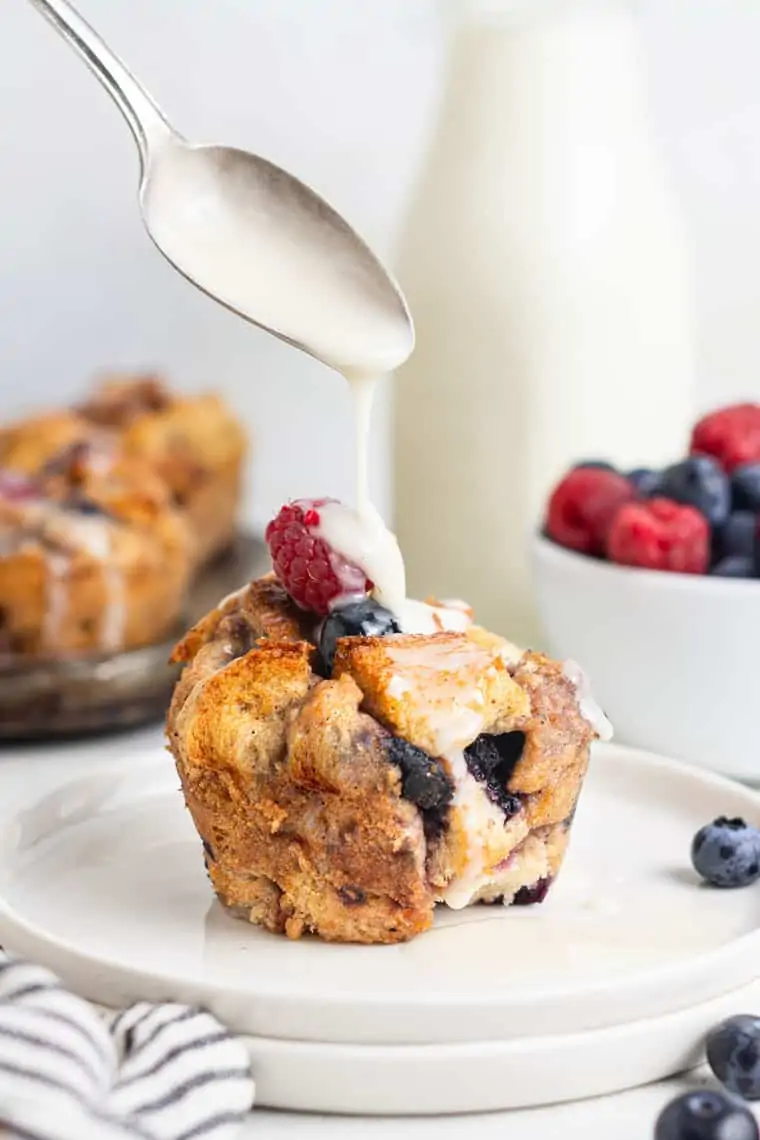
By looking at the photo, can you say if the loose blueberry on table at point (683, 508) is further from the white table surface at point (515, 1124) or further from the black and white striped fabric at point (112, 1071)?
the black and white striped fabric at point (112, 1071)

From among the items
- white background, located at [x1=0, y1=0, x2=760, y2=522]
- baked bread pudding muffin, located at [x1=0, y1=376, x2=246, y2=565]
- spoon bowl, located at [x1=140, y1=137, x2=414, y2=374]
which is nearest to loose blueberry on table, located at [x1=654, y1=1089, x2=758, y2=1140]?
spoon bowl, located at [x1=140, y1=137, x2=414, y2=374]

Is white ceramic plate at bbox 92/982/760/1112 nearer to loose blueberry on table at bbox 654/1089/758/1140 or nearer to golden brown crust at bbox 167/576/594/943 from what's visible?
loose blueberry on table at bbox 654/1089/758/1140

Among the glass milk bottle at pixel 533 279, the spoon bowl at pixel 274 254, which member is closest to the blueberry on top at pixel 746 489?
the glass milk bottle at pixel 533 279

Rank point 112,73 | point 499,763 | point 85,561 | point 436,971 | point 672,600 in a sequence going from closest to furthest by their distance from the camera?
point 436,971 → point 499,763 → point 112,73 → point 672,600 → point 85,561

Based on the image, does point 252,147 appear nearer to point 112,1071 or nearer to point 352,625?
point 352,625

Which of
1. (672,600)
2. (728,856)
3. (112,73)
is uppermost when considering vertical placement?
(112,73)

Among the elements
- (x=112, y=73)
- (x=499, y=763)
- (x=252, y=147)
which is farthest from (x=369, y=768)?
(x=252, y=147)
